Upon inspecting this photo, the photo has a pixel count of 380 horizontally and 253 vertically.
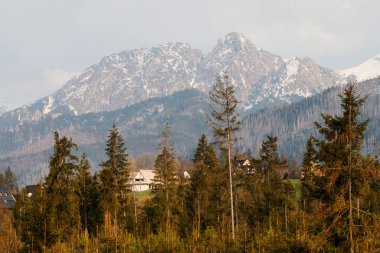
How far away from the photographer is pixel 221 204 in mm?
54094

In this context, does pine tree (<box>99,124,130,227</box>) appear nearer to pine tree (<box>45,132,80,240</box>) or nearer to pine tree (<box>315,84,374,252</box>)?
pine tree (<box>45,132,80,240</box>)

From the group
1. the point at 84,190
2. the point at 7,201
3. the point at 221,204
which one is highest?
the point at 84,190

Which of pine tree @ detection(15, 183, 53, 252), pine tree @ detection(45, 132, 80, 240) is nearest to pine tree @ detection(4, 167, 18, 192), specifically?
pine tree @ detection(45, 132, 80, 240)

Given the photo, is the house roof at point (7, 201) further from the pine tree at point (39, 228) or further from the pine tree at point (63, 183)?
the pine tree at point (39, 228)

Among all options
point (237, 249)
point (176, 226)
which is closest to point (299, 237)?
point (237, 249)

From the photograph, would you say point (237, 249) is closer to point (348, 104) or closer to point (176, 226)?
point (348, 104)

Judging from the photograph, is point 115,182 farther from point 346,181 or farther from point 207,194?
point 346,181

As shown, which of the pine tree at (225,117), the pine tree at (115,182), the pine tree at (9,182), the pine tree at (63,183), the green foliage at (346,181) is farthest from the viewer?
the pine tree at (9,182)

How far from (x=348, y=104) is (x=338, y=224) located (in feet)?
15.9

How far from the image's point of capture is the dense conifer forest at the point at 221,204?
62.3 ft

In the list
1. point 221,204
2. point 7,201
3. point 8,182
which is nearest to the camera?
point 221,204

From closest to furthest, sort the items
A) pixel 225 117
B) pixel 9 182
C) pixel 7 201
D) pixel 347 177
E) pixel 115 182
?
pixel 347 177, pixel 225 117, pixel 115 182, pixel 7 201, pixel 9 182

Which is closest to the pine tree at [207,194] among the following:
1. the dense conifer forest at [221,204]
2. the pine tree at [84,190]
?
the dense conifer forest at [221,204]

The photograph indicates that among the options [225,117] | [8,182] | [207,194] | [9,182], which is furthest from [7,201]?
[225,117]
